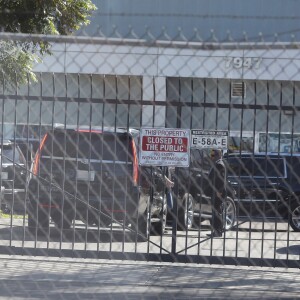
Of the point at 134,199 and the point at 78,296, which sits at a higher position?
the point at 134,199

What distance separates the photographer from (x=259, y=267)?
29.8 ft

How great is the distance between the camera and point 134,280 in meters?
8.33

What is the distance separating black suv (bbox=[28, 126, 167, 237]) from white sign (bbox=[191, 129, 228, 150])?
87cm

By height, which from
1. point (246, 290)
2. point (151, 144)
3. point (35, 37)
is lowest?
point (246, 290)

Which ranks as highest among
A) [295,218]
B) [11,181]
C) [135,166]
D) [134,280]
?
[135,166]

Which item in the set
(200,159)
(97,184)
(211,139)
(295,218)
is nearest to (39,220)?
(97,184)

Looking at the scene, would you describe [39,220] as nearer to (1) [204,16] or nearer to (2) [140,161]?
(2) [140,161]

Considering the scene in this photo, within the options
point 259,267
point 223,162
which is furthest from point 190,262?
point 223,162

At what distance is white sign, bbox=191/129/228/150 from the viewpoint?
8.61 metres

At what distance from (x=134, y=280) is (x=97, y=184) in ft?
5.48

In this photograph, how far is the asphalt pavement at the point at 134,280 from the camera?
7652 millimetres

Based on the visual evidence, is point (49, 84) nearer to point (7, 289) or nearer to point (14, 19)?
point (14, 19)

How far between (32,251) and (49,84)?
2608 mm

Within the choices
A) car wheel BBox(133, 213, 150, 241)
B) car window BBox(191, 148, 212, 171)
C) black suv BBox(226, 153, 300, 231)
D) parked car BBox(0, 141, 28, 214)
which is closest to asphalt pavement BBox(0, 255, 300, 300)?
car wheel BBox(133, 213, 150, 241)
